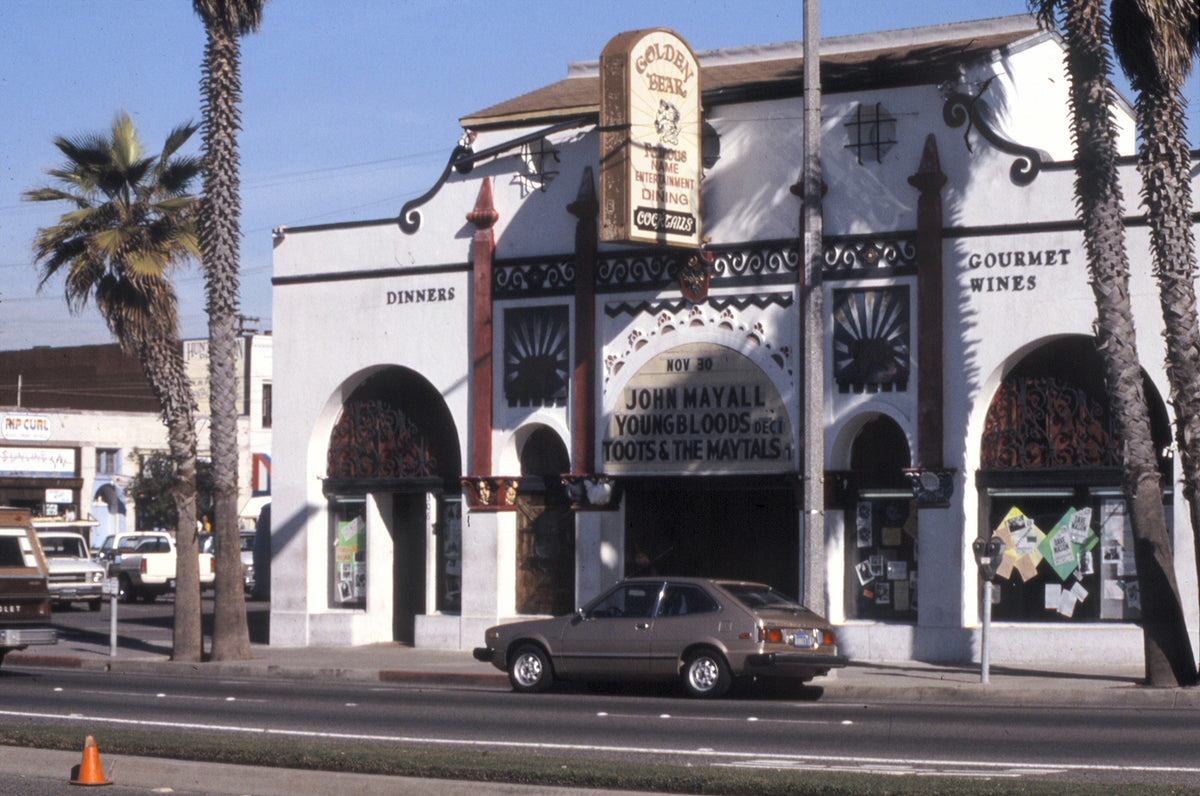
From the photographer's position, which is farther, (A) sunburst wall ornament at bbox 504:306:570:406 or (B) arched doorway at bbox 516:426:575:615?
(B) arched doorway at bbox 516:426:575:615

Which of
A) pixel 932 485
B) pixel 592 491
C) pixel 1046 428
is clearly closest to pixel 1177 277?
pixel 1046 428

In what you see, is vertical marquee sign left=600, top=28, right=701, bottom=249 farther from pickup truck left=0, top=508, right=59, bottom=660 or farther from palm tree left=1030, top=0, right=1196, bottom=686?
pickup truck left=0, top=508, right=59, bottom=660

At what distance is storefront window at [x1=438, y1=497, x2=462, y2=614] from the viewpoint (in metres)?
27.0

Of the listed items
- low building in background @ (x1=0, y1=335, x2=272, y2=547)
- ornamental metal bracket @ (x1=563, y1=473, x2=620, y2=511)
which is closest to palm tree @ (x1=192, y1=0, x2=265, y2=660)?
ornamental metal bracket @ (x1=563, y1=473, x2=620, y2=511)

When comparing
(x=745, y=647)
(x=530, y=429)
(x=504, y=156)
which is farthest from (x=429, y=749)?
(x=504, y=156)

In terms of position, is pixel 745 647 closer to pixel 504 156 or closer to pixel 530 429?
pixel 530 429

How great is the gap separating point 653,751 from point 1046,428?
441 inches

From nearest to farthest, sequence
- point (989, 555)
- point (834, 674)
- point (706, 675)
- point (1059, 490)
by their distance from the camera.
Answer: point (706, 675) < point (989, 555) < point (834, 674) < point (1059, 490)

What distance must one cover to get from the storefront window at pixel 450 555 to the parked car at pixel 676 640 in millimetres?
6685

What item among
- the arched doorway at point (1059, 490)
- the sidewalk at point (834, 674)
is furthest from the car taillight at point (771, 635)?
the arched doorway at point (1059, 490)

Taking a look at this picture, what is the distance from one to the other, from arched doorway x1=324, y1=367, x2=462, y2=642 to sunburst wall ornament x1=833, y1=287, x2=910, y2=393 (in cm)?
702

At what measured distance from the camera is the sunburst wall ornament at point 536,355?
25.8 metres

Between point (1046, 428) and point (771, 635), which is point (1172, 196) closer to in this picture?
point (1046, 428)

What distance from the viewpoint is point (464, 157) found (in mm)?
26766
